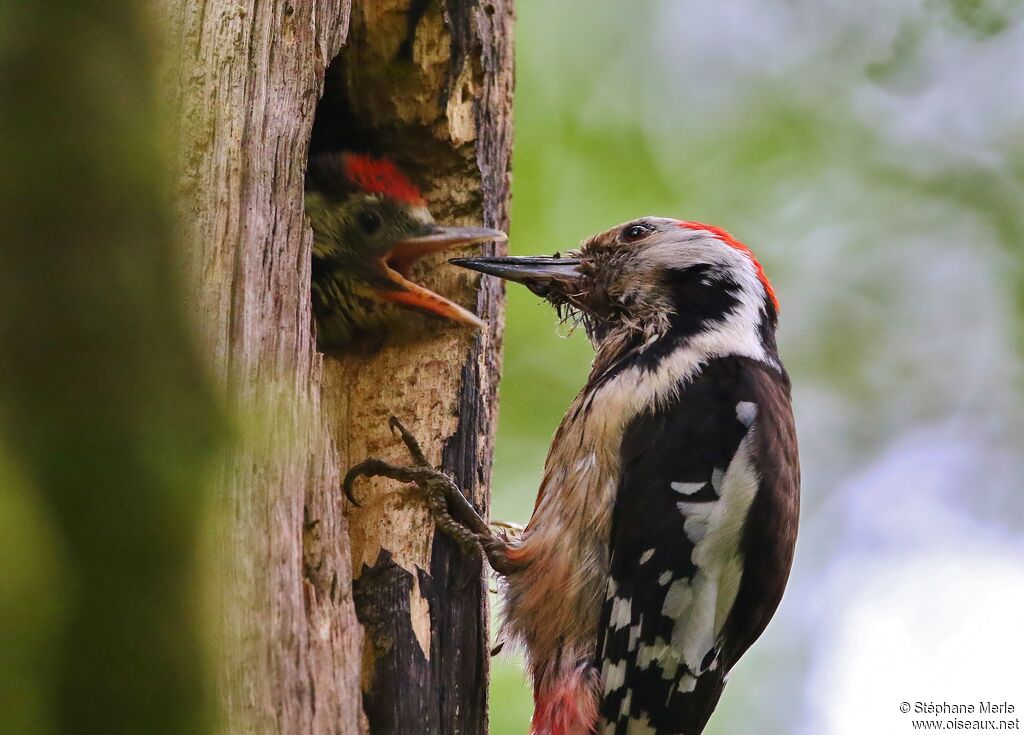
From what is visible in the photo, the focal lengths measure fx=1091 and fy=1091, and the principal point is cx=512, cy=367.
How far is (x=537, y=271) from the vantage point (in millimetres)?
3115

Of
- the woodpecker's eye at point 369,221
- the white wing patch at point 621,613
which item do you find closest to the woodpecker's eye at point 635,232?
the woodpecker's eye at point 369,221

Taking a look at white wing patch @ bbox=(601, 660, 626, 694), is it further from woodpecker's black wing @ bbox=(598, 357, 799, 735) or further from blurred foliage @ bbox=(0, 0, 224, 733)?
blurred foliage @ bbox=(0, 0, 224, 733)

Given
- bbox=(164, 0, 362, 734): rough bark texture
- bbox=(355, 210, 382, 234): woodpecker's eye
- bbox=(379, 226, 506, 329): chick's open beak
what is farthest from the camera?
bbox=(355, 210, 382, 234): woodpecker's eye

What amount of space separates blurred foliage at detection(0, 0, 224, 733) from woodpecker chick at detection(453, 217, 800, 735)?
187 centimetres

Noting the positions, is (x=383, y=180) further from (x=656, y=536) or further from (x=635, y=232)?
(x=656, y=536)

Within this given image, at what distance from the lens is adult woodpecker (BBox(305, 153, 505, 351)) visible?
3010mm

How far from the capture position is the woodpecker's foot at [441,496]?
8.16 feet

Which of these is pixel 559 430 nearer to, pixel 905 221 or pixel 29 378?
pixel 29 378

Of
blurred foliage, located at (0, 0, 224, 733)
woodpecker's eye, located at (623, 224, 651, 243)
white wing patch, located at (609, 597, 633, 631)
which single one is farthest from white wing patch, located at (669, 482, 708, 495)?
blurred foliage, located at (0, 0, 224, 733)

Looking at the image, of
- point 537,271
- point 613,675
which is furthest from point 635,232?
point 613,675

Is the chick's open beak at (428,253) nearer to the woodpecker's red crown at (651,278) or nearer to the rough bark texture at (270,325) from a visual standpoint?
the woodpecker's red crown at (651,278)

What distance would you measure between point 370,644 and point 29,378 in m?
1.69

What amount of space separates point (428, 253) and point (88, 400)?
251 cm

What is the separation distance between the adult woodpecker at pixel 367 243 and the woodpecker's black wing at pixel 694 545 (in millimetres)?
677
